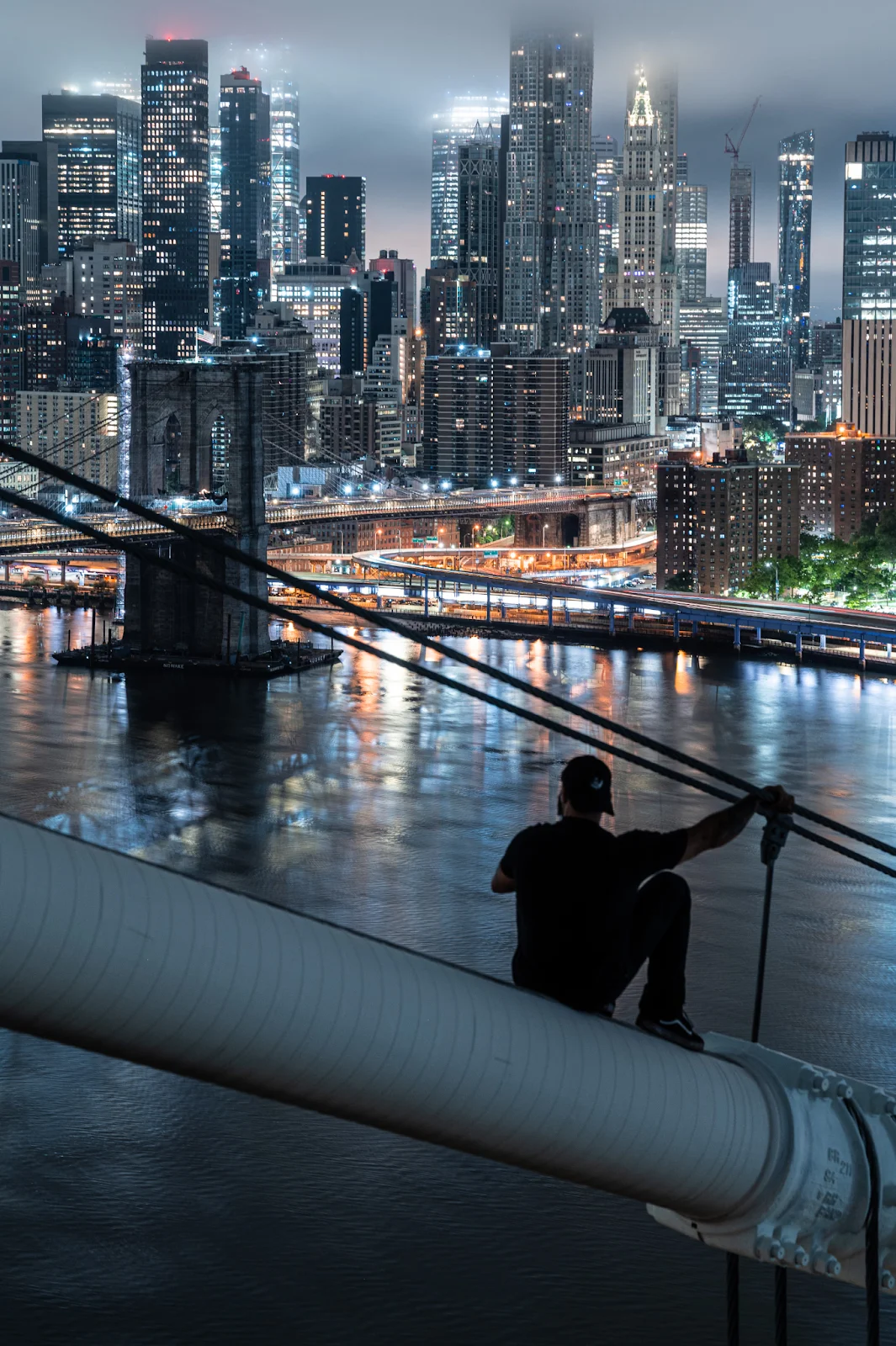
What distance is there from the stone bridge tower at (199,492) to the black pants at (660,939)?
13111mm

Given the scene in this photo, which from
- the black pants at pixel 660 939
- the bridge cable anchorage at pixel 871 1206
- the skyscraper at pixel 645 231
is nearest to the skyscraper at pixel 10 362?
the skyscraper at pixel 645 231

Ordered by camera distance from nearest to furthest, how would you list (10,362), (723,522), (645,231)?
(723,522) < (10,362) < (645,231)

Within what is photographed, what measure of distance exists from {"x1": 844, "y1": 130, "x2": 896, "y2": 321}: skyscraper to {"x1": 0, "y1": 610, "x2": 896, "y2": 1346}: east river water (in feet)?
87.9

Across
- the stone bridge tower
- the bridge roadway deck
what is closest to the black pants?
the stone bridge tower

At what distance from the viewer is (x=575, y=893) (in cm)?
130

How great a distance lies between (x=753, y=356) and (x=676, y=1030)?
5176 centimetres

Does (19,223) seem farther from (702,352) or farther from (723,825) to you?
(723,825)

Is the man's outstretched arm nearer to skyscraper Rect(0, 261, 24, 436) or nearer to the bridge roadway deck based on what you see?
the bridge roadway deck

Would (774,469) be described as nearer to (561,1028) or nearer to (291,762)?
(291,762)

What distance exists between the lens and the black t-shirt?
1277 millimetres

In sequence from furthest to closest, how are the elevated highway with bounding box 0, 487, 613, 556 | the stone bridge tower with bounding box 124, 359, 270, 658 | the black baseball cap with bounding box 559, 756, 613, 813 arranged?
the elevated highway with bounding box 0, 487, 613, 556 < the stone bridge tower with bounding box 124, 359, 270, 658 < the black baseball cap with bounding box 559, 756, 613, 813

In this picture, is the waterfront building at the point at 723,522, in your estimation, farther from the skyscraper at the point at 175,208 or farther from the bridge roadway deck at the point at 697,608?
the skyscraper at the point at 175,208

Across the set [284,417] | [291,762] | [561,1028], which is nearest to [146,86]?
[284,417]

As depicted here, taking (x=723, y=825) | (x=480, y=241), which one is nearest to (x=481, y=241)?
(x=480, y=241)
